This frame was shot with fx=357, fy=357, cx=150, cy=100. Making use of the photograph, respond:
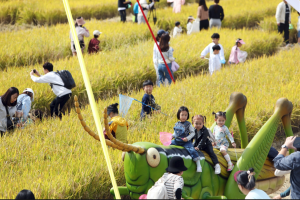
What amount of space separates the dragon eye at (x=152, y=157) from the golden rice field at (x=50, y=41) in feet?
20.9

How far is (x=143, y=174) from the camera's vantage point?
11.1 ft

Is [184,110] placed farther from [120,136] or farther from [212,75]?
[212,75]

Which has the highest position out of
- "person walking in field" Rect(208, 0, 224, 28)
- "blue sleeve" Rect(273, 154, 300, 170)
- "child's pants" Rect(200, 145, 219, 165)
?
"person walking in field" Rect(208, 0, 224, 28)

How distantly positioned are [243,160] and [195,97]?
8.94ft

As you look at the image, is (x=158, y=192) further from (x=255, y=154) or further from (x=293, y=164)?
(x=255, y=154)

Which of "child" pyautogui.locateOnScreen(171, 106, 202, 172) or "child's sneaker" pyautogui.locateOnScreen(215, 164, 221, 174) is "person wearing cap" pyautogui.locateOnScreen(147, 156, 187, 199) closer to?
"child" pyautogui.locateOnScreen(171, 106, 202, 172)

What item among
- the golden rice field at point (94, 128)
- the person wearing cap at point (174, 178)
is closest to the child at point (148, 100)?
the golden rice field at point (94, 128)

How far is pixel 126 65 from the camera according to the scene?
872 cm

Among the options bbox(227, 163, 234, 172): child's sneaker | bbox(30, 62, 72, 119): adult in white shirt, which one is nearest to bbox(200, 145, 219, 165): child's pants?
bbox(227, 163, 234, 172): child's sneaker

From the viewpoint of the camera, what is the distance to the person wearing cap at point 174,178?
3098 mm

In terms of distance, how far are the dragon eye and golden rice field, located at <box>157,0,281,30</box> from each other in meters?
10.6

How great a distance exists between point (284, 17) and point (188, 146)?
355 inches

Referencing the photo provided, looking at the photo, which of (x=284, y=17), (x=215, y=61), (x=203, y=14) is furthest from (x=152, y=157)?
(x=284, y=17)

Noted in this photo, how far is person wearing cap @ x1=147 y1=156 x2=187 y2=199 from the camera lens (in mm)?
3098
